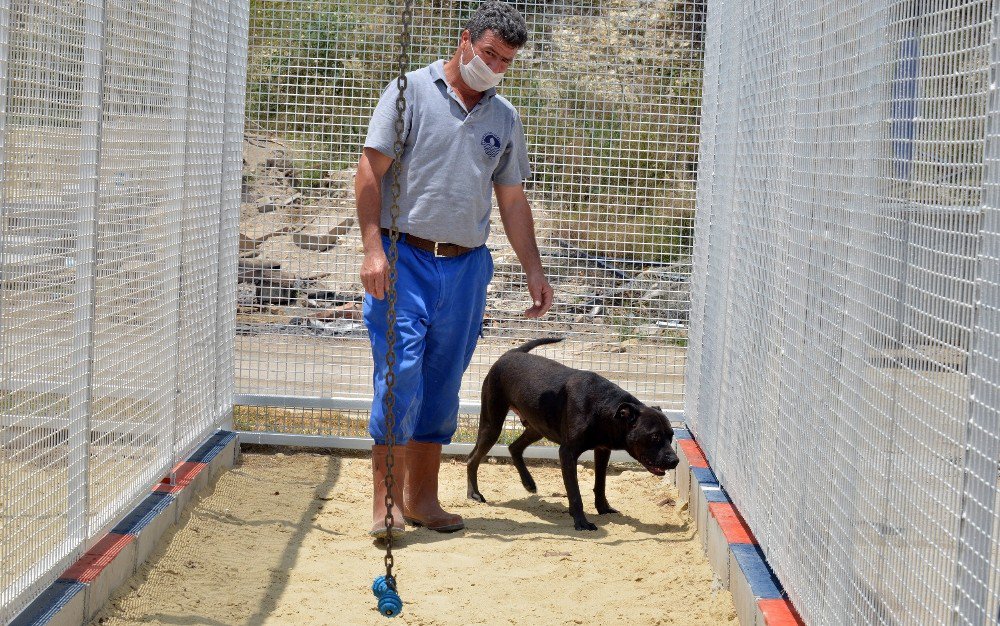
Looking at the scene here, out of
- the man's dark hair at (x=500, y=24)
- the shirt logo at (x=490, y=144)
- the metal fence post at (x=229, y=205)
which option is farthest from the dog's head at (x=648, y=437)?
the metal fence post at (x=229, y=205)

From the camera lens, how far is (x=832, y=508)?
3094 mm

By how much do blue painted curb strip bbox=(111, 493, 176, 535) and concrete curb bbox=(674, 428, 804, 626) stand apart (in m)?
2.26

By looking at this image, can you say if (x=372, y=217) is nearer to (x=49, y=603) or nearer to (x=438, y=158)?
(x=438, y=158)

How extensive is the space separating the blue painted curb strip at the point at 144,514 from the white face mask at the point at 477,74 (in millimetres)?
2257

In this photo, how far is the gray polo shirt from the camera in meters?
4.95

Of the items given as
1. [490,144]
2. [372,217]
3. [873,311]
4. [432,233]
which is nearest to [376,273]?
[372,217]

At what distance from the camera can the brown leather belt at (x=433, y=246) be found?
4996 millimetres

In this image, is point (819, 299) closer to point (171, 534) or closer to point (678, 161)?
point (171, 534)

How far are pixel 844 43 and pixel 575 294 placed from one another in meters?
4.00

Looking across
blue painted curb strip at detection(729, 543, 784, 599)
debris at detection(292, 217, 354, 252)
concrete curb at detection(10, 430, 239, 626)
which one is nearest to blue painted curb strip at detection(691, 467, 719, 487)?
blue painted curb strip at detection(729, 543, 784, 599)

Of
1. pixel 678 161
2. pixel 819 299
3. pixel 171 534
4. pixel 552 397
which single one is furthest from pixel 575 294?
pixel 819 299

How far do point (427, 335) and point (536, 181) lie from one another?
2.25 m

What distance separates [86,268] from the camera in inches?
146

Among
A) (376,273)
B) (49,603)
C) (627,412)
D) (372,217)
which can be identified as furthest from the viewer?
(627,412)
